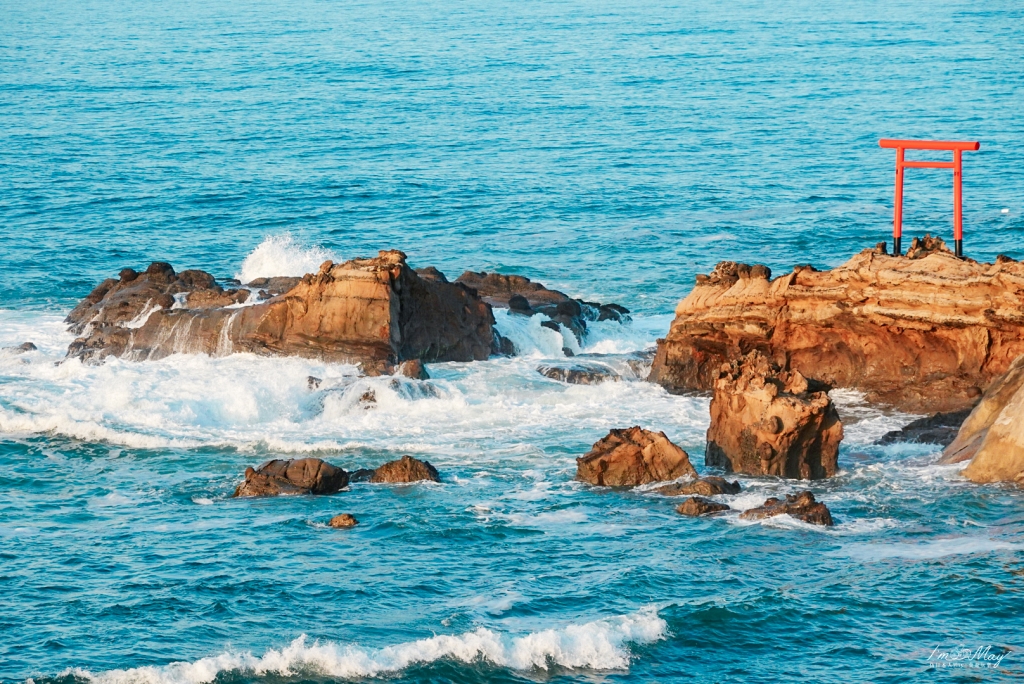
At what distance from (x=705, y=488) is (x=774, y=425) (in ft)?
7.00

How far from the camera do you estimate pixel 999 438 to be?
31031mm

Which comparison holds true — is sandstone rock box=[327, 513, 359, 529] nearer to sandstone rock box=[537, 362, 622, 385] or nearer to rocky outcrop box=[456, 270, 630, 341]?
sandstone rock box=[537, 362, 622, 385]

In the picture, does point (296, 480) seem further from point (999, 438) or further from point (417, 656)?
point (999, 438)

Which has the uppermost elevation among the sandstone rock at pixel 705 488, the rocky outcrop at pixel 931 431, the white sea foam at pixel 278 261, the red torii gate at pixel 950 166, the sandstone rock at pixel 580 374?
the red torii gate at pixel 950 166

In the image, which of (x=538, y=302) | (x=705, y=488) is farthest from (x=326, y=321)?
(x=705, y=488)

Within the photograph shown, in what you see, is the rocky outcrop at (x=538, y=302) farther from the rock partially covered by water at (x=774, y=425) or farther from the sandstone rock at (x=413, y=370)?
the rock partially covered by water at (x=774, y=425)

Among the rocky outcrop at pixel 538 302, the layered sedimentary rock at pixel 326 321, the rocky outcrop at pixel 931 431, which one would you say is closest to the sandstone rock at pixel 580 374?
the layered sedimentary rock at pixel 326 321

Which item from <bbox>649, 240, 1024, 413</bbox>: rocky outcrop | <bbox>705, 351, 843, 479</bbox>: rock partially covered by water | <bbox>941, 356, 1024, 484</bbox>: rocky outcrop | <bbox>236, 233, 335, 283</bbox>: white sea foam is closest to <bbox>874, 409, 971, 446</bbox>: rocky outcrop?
<bbox>649, 240, 1024, 413</bbox>: rocky outcrop

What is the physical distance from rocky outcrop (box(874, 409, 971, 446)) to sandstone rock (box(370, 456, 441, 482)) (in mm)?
9938

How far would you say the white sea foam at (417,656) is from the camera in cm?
2400

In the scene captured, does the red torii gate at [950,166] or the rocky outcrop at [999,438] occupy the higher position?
the red torii gate at [950,166]

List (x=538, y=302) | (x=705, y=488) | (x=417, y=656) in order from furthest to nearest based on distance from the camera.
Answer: (x=538, y=302) < (x=705, y=488) < (x=417, y=656)

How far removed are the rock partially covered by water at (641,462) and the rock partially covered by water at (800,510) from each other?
2.37 metres

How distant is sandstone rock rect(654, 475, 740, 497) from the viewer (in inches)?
1209
